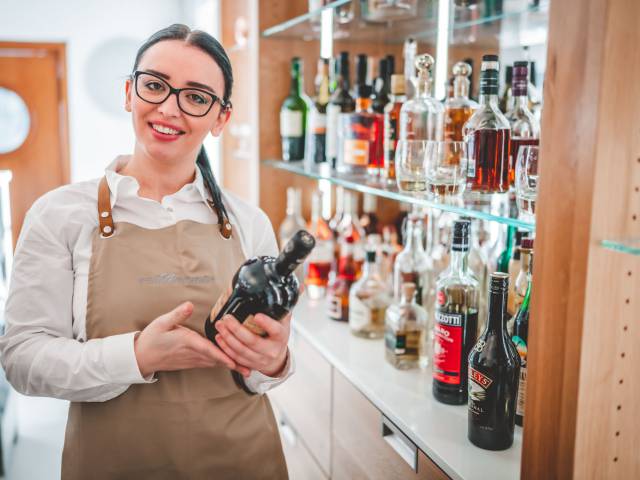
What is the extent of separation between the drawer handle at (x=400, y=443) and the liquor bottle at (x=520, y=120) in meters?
0.56

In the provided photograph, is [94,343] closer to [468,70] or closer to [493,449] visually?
[493,449]

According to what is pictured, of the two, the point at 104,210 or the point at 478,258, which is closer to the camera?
the point at 104,210

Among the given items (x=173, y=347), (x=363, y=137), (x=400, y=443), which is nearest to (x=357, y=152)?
(x=363, y=137)

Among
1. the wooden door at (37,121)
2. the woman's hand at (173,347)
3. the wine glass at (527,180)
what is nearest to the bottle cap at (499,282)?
the wine glass at (527,180)

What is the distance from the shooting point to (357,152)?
70.8 inches

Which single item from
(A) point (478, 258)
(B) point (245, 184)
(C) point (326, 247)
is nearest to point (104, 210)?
(A) point (478, 258)

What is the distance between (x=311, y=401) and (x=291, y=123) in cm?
101

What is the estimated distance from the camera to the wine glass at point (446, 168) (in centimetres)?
123

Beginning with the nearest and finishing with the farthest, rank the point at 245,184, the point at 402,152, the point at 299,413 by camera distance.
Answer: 1. the point at 402,152
2. the point at 299,413
3. the point at 245,184

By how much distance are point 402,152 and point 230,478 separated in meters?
0.76

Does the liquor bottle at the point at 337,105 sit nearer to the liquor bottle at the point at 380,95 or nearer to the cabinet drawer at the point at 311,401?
the liquor bottle at the point at 380,95

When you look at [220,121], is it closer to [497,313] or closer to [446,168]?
[446,168]

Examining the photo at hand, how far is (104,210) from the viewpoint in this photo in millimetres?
1133

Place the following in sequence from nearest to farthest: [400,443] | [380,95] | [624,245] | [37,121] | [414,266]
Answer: [624,245], [400,443], [414,266], [380,95], [37,121]
